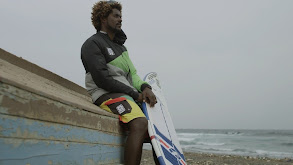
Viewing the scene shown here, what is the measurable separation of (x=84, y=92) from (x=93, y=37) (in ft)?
3.69

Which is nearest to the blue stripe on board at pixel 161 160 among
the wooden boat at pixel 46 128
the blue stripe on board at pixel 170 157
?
the blue stripe on board at pixel 170 157

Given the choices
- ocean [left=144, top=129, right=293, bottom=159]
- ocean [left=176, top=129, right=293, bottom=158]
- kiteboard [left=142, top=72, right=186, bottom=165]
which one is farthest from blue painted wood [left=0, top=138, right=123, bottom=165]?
ocean [left=176, top=129, right=293, bottom=158]

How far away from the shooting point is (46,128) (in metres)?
1.68

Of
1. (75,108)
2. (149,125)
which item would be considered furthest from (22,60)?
Result: (149,125)

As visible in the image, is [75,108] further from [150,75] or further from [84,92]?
[150,75]

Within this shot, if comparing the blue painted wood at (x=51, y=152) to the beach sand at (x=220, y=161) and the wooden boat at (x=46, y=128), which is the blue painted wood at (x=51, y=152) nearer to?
the wooden boat at (x=46, y=128)

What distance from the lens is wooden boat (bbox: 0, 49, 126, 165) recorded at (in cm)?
144

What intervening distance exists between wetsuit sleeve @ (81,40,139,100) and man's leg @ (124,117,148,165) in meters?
0.35

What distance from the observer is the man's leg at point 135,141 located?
2424 millimetres

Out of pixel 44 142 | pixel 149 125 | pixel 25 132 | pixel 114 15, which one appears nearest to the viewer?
pixel 25 132

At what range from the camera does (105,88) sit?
2668 millimetres

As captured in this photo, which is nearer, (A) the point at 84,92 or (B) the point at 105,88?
(B) the point at 105,88

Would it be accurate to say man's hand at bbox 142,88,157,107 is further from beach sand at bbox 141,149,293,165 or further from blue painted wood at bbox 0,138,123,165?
beach sand at bbox 141,149,293,165

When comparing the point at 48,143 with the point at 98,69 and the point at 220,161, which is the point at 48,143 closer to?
the point at 98,69
